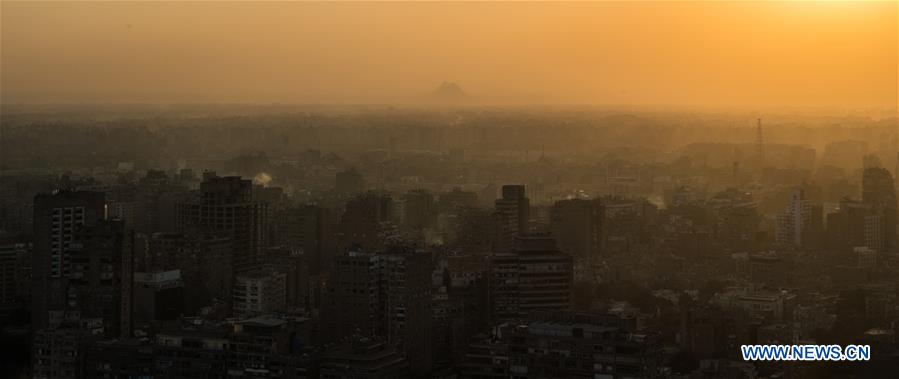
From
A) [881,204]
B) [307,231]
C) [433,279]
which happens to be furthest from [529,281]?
[881,204]

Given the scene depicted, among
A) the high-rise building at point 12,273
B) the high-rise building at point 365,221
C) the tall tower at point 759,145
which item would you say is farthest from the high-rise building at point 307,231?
the tall tower at point 759,145

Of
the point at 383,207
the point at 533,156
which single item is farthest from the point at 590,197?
the point at 383,207

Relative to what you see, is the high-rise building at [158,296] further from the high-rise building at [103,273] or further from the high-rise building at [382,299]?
the high-rise building at [382,299]

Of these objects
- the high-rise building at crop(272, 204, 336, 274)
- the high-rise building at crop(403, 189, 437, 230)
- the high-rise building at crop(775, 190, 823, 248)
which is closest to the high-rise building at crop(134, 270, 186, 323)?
the high-rise building at crop(272, 204, 336, 274)

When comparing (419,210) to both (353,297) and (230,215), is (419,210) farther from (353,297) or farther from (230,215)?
(353,297)

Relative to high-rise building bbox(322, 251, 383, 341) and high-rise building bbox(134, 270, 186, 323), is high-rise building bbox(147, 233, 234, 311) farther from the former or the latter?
high-rise building bbox(322, 251, 383, 341)

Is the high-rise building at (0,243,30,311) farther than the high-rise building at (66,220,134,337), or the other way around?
the high-rise building at (0,243,30,311)
